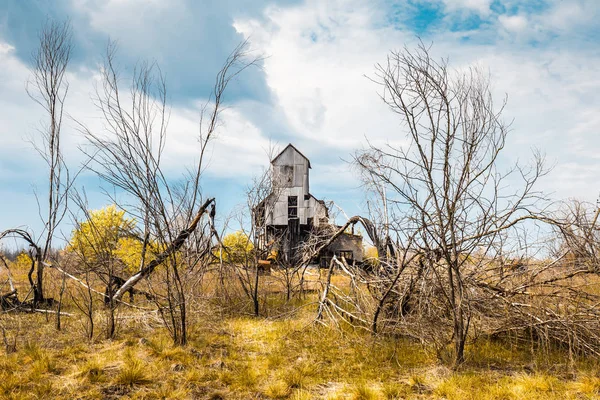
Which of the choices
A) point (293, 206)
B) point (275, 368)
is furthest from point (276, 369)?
point (293, 206)

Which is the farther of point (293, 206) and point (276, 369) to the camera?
point (293, 206)

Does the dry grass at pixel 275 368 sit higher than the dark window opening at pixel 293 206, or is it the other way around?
the dark window opening at pixel 293 206

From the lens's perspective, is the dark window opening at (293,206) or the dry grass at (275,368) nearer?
the dry grass at (275,368)

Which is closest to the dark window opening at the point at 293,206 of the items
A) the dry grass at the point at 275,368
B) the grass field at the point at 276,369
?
the dry grass at the point at 275,368

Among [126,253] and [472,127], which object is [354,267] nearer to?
[472,127]

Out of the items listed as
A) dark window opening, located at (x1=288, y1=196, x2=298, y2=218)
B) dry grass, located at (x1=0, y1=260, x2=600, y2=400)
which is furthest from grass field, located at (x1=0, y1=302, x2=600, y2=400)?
dark window opening, located at (x1=288, y1=196, x2=298, y2=218)

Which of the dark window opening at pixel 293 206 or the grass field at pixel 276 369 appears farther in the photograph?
the dark window opening at pixel 293 206

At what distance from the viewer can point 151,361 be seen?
5.80 metres

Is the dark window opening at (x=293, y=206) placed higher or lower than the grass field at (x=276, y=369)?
higher

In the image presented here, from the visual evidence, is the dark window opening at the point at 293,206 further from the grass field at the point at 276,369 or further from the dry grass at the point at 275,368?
the grass field at the point at 276,369

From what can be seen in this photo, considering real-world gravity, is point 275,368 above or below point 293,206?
below

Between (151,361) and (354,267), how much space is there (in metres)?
3.73

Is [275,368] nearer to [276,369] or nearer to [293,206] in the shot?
[276,369]

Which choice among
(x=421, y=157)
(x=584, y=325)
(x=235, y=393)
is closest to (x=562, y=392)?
(x=584, y=325)
